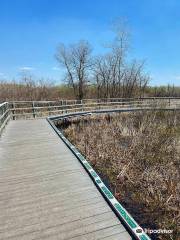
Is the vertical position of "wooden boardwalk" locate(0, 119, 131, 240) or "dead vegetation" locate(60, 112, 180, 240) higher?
"wooden boardwalk" locate(0, 119, 131, 240)

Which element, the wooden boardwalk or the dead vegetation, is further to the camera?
the dead vegetation

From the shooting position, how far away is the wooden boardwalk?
359 cm

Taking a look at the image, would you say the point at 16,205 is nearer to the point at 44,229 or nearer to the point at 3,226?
the point at 3,226

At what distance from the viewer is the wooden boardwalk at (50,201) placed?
3.59m

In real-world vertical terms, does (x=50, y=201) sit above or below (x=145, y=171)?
above

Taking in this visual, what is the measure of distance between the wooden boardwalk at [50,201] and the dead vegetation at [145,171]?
1183 millimetres

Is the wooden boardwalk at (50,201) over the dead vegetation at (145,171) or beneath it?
over

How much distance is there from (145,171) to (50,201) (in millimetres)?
3377

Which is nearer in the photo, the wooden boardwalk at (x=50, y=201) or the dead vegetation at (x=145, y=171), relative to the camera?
the wooden boardwalk at (x=50, y=201)

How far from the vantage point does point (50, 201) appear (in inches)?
177

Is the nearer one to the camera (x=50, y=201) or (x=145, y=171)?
(x=50, y=201)

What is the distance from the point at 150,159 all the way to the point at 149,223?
3707 millimetres

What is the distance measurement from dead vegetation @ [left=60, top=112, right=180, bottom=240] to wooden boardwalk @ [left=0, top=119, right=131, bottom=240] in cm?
118

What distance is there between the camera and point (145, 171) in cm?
710
